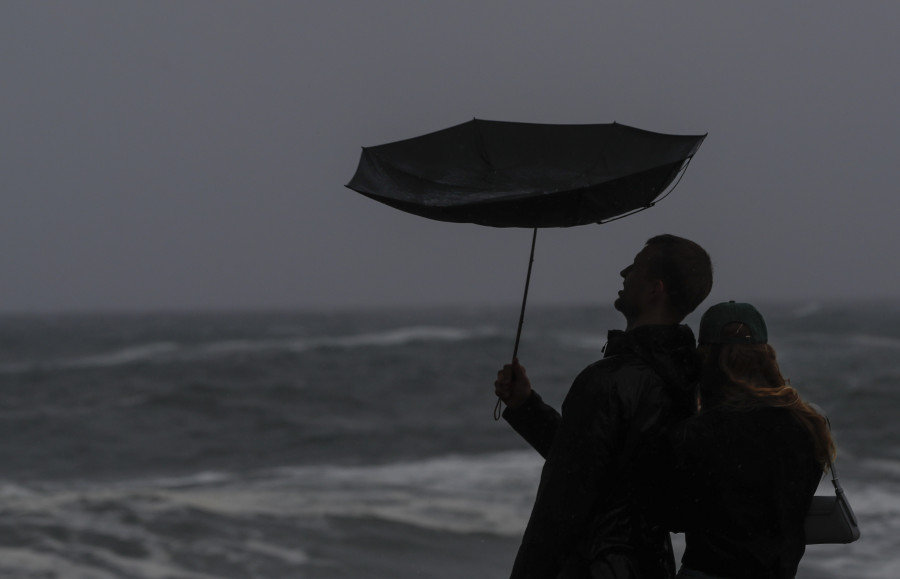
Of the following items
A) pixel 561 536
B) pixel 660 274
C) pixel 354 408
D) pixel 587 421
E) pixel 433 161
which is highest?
pixel 433 161

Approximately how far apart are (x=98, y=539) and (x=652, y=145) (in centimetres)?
821

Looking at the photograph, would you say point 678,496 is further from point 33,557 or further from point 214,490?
point 214,490

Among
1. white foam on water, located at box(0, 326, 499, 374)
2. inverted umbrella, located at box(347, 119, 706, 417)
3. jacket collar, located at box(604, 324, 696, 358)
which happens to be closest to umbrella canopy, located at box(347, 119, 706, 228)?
Result: inverted umbrella, located at box(347, 119, 706, 417)

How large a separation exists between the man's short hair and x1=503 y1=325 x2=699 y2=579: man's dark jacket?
87mm

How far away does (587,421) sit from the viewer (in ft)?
7.57

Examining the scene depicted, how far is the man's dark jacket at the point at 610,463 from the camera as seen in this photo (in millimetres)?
2305

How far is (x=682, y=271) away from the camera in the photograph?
2.48m

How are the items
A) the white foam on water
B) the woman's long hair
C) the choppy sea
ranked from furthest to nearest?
the white foam on water → the choppy sea → the woman's long hair

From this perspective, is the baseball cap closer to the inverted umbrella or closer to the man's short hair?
the man's short hair

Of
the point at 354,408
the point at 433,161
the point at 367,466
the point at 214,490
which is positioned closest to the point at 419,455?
the point at 367,466

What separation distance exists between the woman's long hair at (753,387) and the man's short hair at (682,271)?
5.5 inches

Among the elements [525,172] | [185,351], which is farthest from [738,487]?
[185,351]

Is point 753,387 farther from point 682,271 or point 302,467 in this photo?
point 302,467

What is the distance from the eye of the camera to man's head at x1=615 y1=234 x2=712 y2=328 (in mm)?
2484
